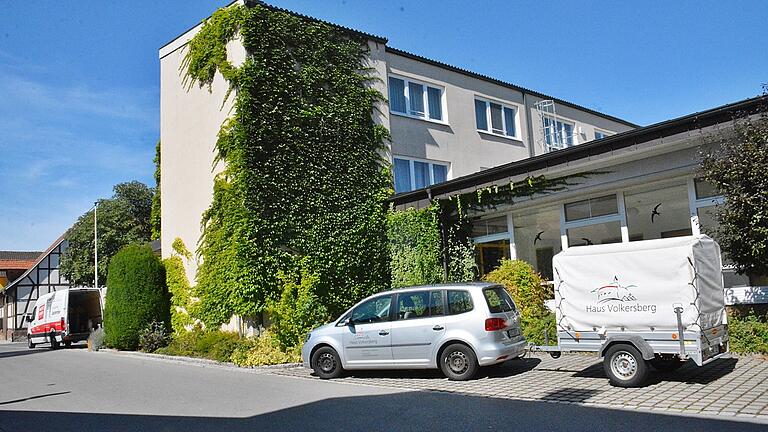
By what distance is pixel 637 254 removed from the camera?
9.61m

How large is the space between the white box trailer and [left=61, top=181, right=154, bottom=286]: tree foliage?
34.8 m

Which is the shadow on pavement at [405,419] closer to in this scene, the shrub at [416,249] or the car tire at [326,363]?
the car tire at [326,363]

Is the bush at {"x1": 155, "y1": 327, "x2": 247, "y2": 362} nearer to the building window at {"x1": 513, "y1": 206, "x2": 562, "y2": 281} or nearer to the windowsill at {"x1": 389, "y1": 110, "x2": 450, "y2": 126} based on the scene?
the building window at {"x1": 513, "y1": 206, "x2": 562, "y2": 281}

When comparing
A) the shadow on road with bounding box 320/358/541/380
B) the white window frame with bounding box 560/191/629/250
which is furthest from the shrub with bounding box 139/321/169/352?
the white window frame with bounding box 560/191/629/250

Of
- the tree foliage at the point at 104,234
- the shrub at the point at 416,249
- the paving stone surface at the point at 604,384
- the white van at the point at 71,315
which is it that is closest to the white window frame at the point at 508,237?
the shrub at the point at 416,249

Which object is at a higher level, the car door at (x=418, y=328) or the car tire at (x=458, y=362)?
the car door at (x=418, y=328)

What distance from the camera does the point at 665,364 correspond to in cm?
1012

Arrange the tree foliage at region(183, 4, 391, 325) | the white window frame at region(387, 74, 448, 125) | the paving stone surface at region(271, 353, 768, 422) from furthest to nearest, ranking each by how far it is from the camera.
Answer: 1. the white window frame at region(387, 74, 448, 125)
2. the tree foliage at region(183, 4, 391, 325)
3. the paving stone surface at region(271, 353, 768, 422)

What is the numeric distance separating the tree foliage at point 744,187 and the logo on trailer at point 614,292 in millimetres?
3025

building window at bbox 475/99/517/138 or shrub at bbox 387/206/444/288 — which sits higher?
building window at bbox 475/99/517/138

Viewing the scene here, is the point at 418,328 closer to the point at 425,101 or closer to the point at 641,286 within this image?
the point at 641,286

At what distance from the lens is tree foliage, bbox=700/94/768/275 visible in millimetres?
10672

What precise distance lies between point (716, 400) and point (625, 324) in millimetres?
1702

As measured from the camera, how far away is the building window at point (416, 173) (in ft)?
70.0
